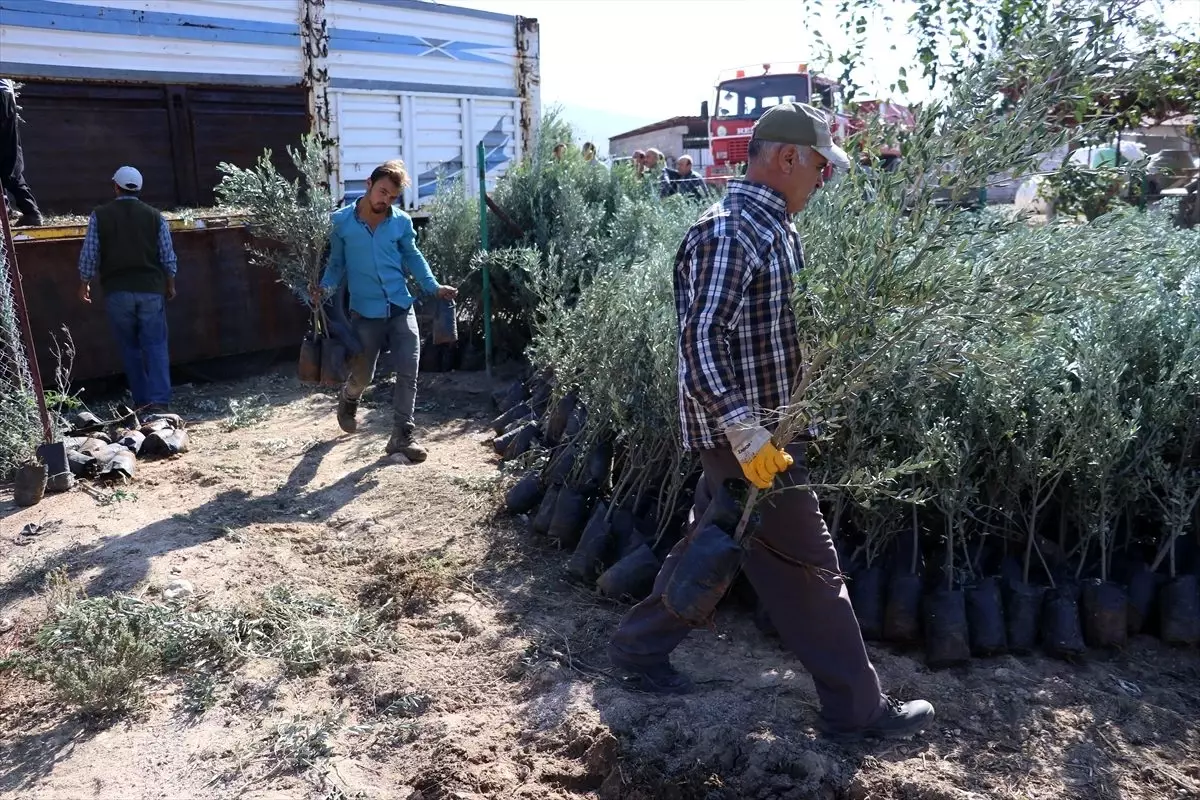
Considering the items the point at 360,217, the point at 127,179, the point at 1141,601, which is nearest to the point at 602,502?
the point at 1141,601

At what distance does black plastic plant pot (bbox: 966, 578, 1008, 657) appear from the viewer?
358 centimetres

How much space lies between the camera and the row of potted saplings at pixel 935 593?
3588 millimetres

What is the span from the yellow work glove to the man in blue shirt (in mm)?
3499

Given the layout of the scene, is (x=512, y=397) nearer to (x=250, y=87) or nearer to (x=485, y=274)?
(x=485, y=274)

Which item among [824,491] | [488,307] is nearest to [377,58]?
[488,307]

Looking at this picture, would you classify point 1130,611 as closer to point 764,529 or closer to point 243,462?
point 764,529

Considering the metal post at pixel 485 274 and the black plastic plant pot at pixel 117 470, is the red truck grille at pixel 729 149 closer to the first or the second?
the metal post at pixel 485 274

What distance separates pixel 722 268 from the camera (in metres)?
2.77

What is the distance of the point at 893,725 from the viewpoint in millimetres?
3074

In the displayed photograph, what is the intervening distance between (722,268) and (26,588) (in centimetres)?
346

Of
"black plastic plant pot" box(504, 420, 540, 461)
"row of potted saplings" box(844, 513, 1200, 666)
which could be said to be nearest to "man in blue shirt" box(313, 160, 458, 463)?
"black plastic plant pot" box(504, 420, 540, 461)

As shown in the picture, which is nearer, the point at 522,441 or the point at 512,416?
the point at 522,441

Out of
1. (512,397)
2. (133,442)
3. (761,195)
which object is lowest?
(133,442)

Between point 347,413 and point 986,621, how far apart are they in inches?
166
